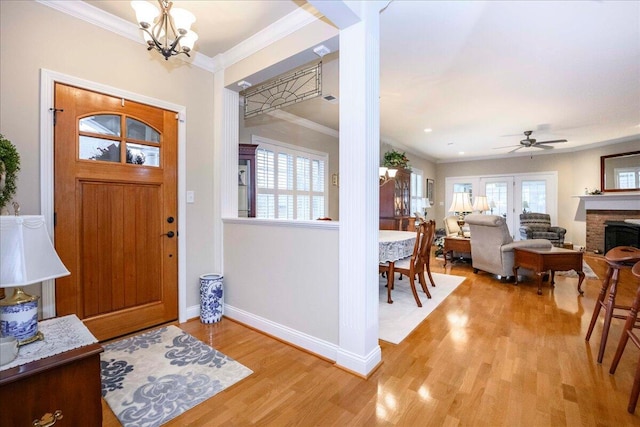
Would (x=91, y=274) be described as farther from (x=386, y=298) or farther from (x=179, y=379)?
(x=386, y=298)

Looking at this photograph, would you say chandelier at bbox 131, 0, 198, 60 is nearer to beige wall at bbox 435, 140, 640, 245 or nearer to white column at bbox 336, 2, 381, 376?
white column at bbox 336, 2, 381, 376

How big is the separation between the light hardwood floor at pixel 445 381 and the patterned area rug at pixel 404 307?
12 cm

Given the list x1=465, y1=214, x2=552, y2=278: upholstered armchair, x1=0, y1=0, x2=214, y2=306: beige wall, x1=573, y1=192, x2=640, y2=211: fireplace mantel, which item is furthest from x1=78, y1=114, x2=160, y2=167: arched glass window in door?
x1=573, y1=192, x2=640, y2=211: fireplace mantel

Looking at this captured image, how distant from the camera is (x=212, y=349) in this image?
2.34 meters

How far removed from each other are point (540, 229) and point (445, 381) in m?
6.97

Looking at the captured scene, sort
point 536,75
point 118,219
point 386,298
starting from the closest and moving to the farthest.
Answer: point 118,219 < point 536,75 < point 386,298

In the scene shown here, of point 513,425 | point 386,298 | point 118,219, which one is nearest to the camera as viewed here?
point 513,425

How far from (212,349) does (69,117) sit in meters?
2.12

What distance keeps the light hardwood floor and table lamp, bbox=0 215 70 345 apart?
762mm

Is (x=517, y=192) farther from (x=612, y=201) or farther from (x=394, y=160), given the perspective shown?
(x=394, y=160)

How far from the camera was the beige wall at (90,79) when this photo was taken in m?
1.97

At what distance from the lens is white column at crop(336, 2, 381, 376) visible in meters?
Answer: 1.94

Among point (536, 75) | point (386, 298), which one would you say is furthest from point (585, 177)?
point (386, 298)

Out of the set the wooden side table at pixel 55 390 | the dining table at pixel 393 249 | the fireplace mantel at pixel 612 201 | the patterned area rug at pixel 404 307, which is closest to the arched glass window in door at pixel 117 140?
the wooden side table at pixel 55 390
